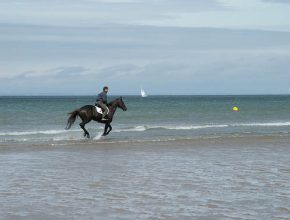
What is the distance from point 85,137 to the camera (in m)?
25.4

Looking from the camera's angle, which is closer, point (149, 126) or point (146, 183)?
point (146, 183)

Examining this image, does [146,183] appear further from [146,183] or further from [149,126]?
[149,126]

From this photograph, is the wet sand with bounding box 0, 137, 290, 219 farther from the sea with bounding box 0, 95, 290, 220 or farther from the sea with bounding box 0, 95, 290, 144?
the sea with bounding box 0, 95, 290, 144

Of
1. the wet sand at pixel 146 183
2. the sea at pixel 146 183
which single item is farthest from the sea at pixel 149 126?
the wet sand at pixel 146 183

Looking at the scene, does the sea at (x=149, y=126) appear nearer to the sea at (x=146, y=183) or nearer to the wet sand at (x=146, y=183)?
the sea at (x=146, y=183)

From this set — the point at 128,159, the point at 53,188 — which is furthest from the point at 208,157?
the point at 53,188

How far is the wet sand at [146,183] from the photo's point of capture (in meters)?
8.83

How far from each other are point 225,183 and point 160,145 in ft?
30.6

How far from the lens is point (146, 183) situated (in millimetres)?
11352

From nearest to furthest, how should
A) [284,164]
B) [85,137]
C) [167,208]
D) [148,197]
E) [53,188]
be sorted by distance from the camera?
[167,208], [148,197], [53,188], [284,164], [85,137]

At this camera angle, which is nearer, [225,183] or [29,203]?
[29,203]

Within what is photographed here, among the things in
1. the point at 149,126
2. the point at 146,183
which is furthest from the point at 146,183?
the point at 149,126

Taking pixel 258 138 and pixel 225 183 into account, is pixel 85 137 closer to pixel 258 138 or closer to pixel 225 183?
pixel 258 138

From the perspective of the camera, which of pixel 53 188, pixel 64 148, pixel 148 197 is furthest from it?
pixel 64 148
